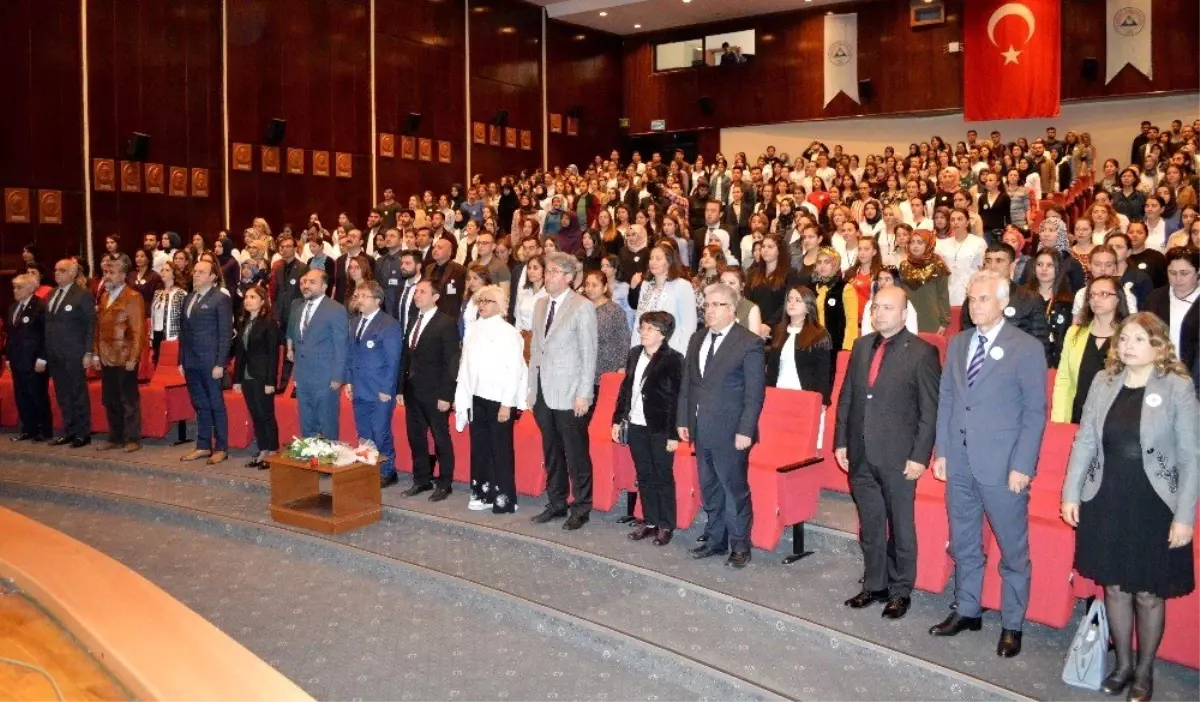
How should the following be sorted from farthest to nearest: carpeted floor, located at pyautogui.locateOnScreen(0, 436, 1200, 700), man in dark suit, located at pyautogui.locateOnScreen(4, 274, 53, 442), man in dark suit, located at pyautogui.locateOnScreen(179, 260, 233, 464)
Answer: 1. man in dark suit, located at pyautogui.locateOnScreen(4, 274, 53, 442)
2. man in dark suit, located at pyautogui.locateOnScreen(179, 260, 233, 464)
3. carpeted floor, located at pyautogui.locateOnScreen(0, 436, 1200, 700)

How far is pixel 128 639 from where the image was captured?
294 centimetres

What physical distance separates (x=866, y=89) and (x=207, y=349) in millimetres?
15657

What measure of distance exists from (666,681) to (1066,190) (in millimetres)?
11991

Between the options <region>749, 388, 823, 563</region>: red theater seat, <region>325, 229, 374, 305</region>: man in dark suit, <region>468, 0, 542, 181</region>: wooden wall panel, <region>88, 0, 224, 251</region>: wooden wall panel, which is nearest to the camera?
<region>749, 388, 823, 563</region>: red theater seat

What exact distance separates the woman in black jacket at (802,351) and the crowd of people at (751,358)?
2 cm

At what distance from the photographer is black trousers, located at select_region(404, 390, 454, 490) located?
602cm

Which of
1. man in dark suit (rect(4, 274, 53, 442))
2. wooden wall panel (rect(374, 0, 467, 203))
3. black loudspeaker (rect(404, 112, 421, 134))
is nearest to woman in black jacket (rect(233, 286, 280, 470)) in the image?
man in dark suit (rect(4, 274, 53, 442))

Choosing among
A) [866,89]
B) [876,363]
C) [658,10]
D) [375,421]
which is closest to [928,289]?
[876,363]

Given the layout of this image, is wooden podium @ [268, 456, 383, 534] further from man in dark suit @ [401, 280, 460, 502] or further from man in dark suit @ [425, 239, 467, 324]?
man in dark suit @ [425, 239, 467, 324]

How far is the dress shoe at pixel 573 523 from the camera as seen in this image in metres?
5.32

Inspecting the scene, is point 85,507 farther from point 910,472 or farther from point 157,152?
point 157,152

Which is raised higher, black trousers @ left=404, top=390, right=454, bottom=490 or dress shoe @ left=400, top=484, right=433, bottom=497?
black trousers @ left=404, top=390, right=454, bottom=490

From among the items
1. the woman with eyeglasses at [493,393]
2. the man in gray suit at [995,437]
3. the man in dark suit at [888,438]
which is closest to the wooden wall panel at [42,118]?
the woman with eyeglasses at [493,393]

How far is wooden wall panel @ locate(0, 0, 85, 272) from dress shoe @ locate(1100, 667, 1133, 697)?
12.7 m
